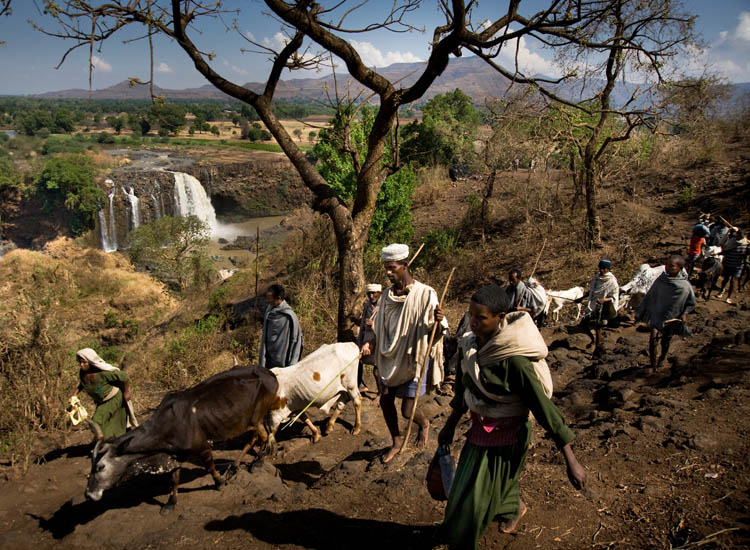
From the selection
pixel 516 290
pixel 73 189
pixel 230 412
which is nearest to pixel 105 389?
pixel 230 412

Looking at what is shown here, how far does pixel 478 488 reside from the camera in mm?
2492

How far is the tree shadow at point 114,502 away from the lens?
381 centimetres

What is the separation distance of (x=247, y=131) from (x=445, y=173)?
4869 cm

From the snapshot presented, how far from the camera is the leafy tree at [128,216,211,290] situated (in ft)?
63.0

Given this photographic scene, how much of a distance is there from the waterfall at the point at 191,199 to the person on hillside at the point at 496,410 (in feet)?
102

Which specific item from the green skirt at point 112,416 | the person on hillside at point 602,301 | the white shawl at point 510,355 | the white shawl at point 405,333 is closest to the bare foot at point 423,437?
the white shawl at point 405,333

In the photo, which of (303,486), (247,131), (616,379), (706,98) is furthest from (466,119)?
(247,131)

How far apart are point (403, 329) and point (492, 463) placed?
1468 millimetres

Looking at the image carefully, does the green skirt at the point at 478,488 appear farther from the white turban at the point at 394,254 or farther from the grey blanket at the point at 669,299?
the grey blanket at the point at 669,299

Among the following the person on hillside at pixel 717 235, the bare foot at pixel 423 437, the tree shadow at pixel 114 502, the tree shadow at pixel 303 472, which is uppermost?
the person on hillside at pixel 717 235

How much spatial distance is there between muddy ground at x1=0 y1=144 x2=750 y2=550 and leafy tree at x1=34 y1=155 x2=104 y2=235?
1135 inches

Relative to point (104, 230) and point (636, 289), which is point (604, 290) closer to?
point (636, 289)

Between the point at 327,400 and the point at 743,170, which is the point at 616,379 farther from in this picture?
the point at 743,170

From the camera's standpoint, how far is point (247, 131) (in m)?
64.4
